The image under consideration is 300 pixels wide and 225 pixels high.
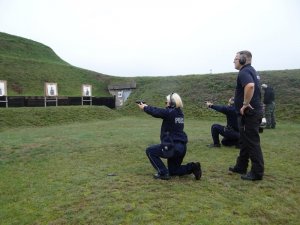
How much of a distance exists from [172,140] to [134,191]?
4.43ft

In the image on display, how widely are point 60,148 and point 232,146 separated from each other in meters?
6.06

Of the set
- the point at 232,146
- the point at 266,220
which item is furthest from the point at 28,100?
the point at 266,220

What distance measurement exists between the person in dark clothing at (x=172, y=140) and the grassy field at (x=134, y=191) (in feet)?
0.74

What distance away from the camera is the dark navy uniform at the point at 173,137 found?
6598 millimetres

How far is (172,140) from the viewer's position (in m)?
6.66

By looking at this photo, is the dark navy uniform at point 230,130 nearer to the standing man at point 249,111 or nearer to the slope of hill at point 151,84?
the standing man at point 249,111

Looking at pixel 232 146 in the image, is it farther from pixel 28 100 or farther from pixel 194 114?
pixel 28 100

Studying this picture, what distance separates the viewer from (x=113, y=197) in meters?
5.81

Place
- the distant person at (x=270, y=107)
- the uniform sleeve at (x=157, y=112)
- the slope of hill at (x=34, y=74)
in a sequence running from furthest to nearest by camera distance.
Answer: the slope of hill at (x=34, y=74) → the distant person at (x=270, y=107) → the uniform sleeve at (x=157, y=112)

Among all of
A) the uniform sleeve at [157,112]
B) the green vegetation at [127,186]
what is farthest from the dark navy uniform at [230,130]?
the uniform sleeve at [157,112]

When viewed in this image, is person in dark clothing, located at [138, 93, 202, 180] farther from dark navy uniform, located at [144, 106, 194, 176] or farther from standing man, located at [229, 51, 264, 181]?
standing man, located at [229, 51, 264, 181]

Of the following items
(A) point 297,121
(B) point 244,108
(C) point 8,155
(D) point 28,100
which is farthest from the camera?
(D) point 28,100

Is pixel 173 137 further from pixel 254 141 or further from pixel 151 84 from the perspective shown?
pixel 151 84

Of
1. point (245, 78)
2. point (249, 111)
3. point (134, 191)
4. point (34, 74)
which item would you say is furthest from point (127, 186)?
point (34, 74)
